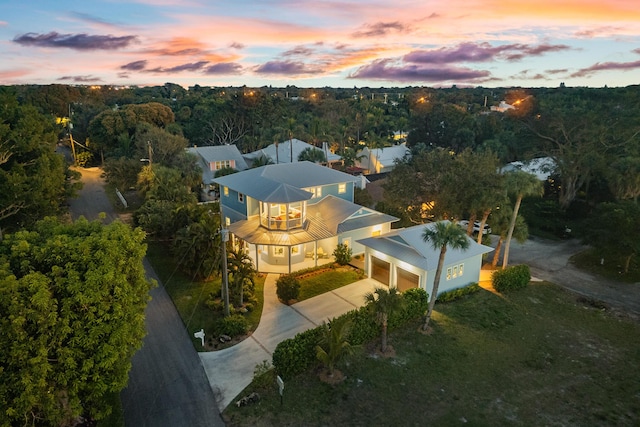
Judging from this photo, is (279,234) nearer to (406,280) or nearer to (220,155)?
(406,280)

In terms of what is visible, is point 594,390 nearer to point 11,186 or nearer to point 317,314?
point 317,314

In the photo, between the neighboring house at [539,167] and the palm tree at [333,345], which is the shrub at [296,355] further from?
the neighboring house at [539,167]

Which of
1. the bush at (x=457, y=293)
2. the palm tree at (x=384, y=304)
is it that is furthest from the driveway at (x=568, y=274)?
the palm tree at (x=384, y=304)

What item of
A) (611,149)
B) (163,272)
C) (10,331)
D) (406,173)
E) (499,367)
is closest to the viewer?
(10,331)

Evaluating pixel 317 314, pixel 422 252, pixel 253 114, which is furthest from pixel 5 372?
pixel 253 114

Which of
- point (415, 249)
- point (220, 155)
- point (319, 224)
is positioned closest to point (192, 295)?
point (319, 224)
